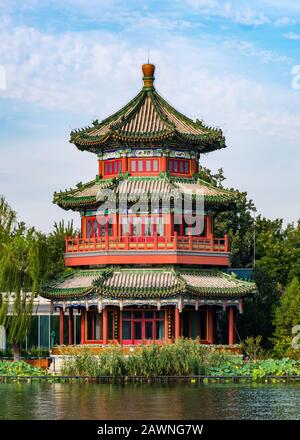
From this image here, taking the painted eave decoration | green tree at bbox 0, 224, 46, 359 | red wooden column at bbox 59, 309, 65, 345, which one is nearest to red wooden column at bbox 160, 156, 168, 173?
the painted eave decoration

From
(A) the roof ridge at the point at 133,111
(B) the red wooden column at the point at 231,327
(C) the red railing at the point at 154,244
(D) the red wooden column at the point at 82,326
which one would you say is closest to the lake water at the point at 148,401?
(B) the red wooden column at the point at 231,327

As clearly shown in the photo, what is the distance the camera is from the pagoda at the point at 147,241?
53562 millimetres

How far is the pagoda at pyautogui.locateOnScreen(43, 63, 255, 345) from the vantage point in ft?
176

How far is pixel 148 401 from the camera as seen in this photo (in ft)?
133

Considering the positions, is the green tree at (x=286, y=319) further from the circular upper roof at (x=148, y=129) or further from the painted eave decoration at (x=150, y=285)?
the circular upper roof at (x=148, y=129)

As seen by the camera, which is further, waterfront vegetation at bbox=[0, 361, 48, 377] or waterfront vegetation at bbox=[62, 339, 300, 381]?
waterfront vegetation at bbox=[0, 361, 48, 377]

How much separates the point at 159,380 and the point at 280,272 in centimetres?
1851

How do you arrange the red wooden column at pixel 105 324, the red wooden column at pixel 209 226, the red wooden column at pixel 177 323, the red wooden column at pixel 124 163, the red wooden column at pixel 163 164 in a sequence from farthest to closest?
the red wooden column at pixel 124 163
the red wooden column at pixel 209 226
the red wooden column at pixel 163 164
the red wooden column at pixel 105 324
the red wooden column at pixel 177 323

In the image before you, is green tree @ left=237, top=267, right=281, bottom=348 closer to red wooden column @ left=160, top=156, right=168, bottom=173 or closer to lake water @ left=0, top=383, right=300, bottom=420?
red wooden column @ left=160, top=156, right=168, bottom=173

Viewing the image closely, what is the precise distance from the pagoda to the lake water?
23.5 feet

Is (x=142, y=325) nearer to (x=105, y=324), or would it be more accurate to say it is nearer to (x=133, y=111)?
(x=105, y=324)

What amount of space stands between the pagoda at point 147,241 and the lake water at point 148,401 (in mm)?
7156
